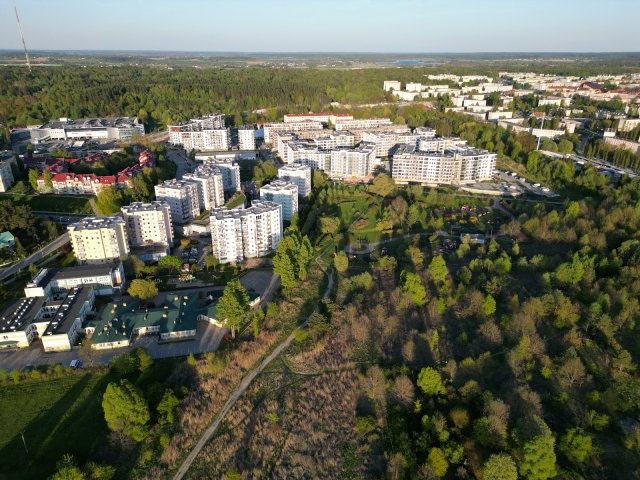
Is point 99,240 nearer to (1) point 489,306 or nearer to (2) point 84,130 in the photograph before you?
(1) point 489,306

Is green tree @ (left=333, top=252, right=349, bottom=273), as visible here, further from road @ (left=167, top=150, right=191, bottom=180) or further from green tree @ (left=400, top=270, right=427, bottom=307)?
road @ (left=167, top=150, right=191, bottom=180)

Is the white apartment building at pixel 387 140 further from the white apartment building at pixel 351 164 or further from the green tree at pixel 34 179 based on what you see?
the green tree at pixel 34 179

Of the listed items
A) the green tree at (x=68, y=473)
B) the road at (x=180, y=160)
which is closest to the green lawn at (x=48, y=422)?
the green tree at (x=68, y=473)

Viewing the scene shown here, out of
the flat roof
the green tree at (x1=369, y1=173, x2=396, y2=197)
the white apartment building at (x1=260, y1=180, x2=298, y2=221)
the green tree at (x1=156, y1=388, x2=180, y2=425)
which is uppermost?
the white apartment building at (x1=260, y1=180, x2=298, y2=221)

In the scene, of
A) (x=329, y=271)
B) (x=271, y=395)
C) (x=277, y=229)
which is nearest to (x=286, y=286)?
(x=329, y=271)

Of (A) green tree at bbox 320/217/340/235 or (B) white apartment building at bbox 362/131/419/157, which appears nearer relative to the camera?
(A) green tree at bbox 320/217/340/235

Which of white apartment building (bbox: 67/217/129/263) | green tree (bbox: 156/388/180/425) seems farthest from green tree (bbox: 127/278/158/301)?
green tree (bbox: 156/388/180/425)
